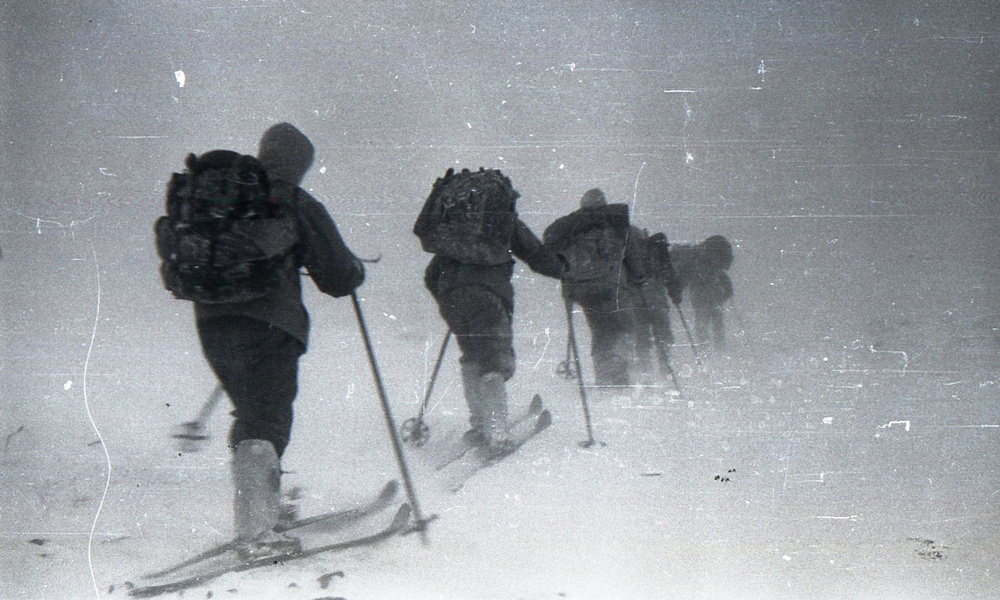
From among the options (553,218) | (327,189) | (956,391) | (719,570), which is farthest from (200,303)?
(956,391)

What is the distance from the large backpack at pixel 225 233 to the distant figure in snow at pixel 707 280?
2.12ft

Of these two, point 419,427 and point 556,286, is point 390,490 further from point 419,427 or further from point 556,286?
point 556,286

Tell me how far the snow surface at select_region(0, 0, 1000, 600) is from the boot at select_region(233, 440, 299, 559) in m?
0.04

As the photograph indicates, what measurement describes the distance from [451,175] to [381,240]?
0.52ft

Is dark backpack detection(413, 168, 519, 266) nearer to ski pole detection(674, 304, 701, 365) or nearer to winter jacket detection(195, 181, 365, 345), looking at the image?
winter jacket detection(195, 181, 365, 345)

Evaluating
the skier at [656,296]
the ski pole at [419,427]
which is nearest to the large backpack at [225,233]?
the ski pole at [419,427]

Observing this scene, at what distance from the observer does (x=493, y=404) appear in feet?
3.98

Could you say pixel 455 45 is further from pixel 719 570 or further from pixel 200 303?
pixel 719 570

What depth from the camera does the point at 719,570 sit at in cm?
123

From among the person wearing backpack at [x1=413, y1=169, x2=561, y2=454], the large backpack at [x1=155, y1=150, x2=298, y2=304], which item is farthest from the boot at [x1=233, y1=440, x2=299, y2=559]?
the person wearing backpack at [x1=413, y1=169, x2=561, y2=454]

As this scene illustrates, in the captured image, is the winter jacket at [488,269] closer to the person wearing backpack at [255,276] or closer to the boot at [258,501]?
the person wearing backpack at [255,276]

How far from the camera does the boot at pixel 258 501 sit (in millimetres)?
1206

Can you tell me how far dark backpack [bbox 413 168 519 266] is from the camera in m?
1.19

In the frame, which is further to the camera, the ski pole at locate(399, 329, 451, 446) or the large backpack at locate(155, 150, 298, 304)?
the ski pole at locate(399, 329, 451, 446)
